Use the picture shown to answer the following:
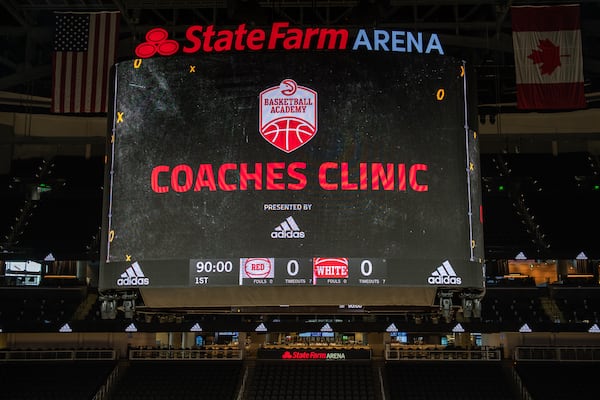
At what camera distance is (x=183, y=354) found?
27.2 meters

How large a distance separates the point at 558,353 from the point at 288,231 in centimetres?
2149

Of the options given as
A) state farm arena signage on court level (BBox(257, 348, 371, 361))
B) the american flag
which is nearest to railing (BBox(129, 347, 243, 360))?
state farm arena signage on court level (BBox(257, 348, 371, 361))

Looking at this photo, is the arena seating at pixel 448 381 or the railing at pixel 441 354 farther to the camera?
the railing at pixel 441 354

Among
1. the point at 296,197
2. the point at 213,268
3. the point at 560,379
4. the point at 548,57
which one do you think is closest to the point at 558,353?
the point at 560,379

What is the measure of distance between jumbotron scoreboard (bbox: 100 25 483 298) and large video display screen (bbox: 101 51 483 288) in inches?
0.6

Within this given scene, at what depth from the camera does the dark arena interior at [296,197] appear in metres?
8.20

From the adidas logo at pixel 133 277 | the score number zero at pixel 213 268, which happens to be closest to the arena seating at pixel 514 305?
the score number zero at pixel 213 268

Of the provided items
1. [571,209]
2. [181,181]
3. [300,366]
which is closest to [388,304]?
[181,181]

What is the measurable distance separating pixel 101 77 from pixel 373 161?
28.6 feet

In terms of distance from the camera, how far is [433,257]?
8109 mm

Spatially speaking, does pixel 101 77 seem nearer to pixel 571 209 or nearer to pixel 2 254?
pixel 2 254

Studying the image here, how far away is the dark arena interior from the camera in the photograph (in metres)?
8.20

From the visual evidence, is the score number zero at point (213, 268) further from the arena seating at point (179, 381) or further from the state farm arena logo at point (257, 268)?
the arena seating at point (179, 381)

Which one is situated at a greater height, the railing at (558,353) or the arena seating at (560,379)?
the railing at (558,353)
